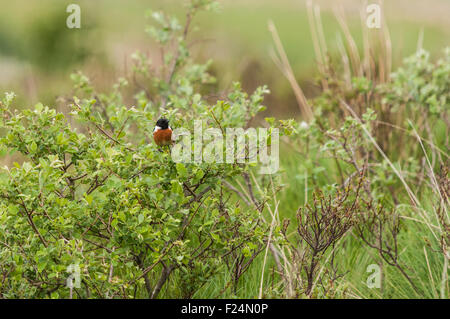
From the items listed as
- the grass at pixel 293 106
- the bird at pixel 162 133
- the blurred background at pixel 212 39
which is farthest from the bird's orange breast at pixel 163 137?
the blurred background at pixel 212 39

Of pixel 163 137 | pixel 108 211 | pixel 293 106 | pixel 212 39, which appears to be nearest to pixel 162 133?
pixel 163 137

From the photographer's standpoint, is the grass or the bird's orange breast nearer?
the bird's orange breast

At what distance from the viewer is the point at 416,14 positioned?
40.1 ft

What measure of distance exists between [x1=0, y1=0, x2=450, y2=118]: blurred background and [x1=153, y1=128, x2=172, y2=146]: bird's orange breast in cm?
259

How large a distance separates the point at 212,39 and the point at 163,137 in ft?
9.82

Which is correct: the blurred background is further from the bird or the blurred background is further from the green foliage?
the bird

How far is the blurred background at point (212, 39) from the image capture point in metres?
7.20

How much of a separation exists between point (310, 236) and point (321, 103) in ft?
7.51

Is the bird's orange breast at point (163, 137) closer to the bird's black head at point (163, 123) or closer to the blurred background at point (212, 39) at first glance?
the bird's black head at point (163, 123)

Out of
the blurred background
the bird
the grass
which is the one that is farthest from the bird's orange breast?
the blurred background

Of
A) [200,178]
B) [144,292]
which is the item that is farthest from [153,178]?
[144,292]

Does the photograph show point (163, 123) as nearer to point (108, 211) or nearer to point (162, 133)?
point (162, 133)

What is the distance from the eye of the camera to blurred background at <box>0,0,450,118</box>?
7195 millimetres

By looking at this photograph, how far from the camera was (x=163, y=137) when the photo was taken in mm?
2934
